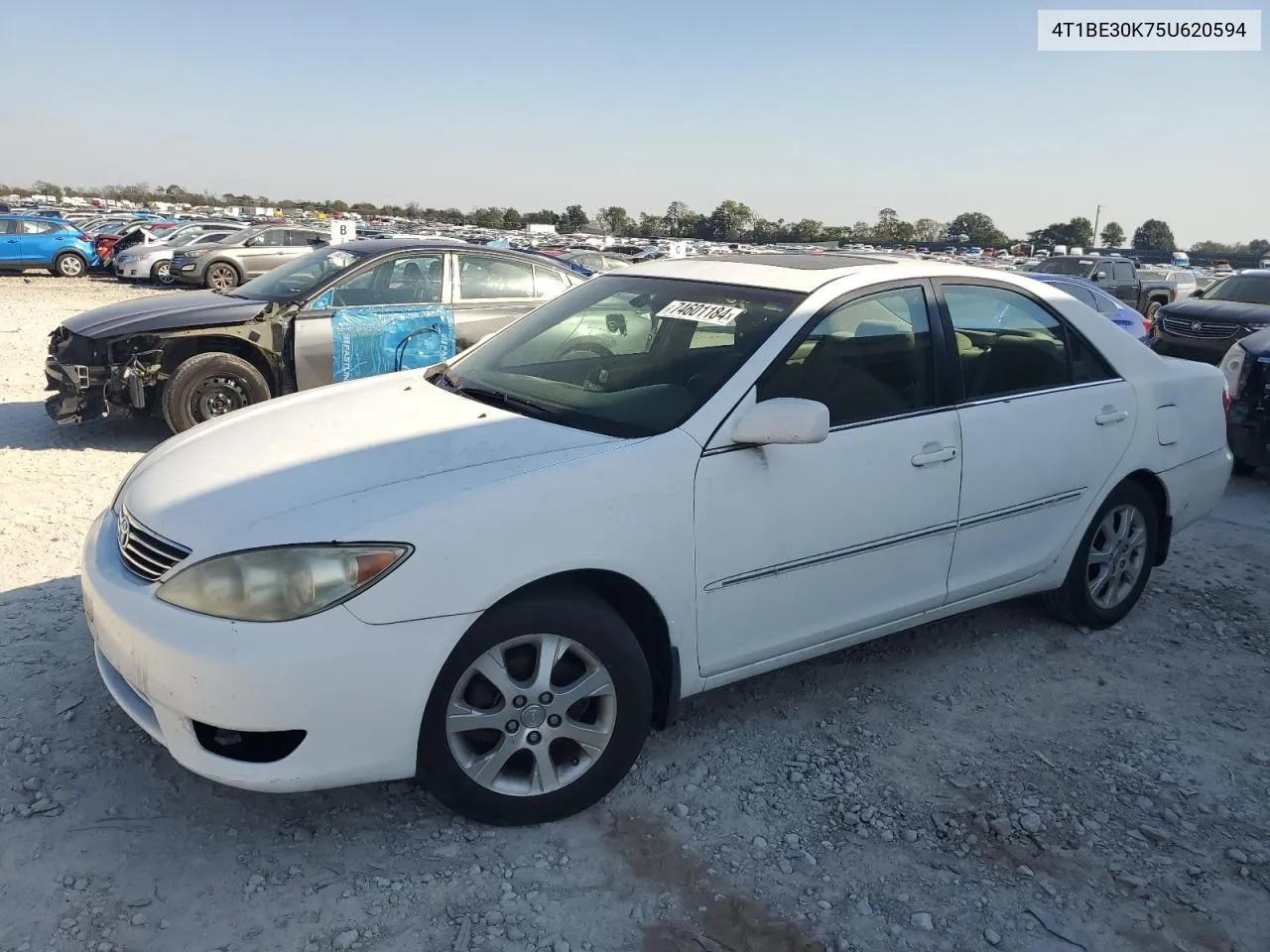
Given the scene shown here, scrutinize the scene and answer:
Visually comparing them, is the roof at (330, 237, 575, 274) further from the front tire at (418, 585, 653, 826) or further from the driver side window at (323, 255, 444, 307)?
the front tire at (418, 585, 653, 826)

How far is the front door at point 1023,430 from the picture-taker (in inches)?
145

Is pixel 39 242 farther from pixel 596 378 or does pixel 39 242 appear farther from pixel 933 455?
pixel 933 455

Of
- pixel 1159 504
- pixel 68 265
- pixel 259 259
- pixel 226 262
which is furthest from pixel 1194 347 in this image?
pixel 68 265

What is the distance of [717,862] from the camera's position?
272 centimetres

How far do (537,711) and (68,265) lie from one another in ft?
89.1

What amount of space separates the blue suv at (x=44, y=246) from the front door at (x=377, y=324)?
21473mm

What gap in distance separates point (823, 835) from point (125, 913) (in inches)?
74.6

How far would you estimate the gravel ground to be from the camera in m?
2.47

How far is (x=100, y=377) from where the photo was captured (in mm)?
6730

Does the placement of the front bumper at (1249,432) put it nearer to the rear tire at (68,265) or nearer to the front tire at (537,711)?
the front tire at (537,711)

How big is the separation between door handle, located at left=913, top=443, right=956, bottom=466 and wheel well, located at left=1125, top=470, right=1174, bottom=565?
1.28 m

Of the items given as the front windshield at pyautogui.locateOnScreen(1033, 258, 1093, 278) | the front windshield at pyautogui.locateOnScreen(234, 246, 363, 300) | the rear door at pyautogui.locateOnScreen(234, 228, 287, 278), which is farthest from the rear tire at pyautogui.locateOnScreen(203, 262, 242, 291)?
the front windshield at pyautogui.locateOnScreen(1033, 258, 1093, 278)

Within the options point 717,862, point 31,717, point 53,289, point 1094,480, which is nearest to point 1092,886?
point 717,862

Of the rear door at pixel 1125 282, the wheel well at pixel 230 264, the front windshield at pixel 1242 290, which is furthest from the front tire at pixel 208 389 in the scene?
the rear door at pixel 1125 282
